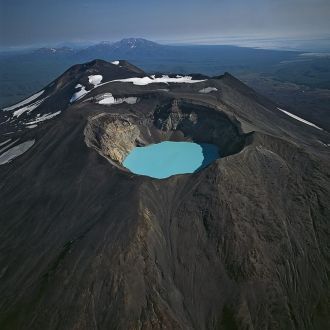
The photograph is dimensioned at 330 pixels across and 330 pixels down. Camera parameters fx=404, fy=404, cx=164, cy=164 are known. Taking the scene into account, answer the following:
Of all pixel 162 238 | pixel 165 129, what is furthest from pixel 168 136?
pixel 162 238

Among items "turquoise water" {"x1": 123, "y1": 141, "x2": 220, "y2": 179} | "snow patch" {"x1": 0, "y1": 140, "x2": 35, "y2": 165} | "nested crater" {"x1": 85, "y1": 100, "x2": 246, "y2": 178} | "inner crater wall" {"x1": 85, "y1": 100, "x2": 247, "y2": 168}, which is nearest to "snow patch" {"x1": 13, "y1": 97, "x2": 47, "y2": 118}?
"snow patch" {"x1": 0, "y1": 140, "x2": 35, "y2": 165}

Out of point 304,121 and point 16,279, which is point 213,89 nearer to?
point 304,121

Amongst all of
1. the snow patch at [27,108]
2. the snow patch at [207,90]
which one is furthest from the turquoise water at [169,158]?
the snow patch at [27,108]

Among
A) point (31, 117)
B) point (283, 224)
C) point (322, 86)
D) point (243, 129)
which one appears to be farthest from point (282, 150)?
point (322, 86)

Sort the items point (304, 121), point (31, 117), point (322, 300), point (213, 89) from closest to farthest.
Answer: point (322, 300)
point (213, 89)
point (304, 121)
point (31, 117)

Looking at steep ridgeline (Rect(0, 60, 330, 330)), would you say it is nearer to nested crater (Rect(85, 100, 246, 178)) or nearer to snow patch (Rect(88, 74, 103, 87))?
nested crater (Rect(85, 100, 246, 178))

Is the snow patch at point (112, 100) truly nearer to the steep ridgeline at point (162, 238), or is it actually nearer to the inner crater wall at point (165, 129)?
the inner crater wall at point (165, 129)
